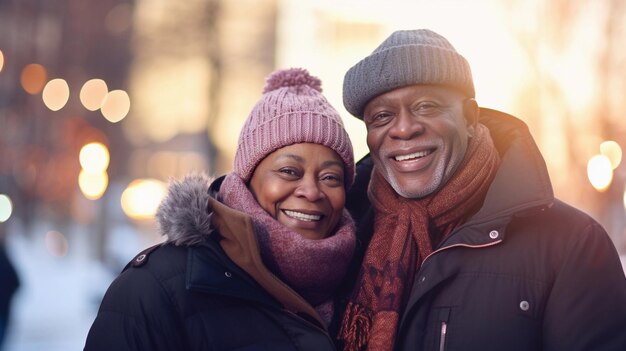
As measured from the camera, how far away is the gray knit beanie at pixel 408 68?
3.96m

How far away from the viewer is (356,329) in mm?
3838

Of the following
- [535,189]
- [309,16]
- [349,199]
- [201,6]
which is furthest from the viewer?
[309,16]

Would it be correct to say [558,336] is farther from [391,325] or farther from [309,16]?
[309,16]

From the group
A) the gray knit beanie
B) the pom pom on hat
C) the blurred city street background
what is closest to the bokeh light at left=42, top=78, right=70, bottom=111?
the blurred city street background

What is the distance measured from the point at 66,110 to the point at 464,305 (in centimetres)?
3068

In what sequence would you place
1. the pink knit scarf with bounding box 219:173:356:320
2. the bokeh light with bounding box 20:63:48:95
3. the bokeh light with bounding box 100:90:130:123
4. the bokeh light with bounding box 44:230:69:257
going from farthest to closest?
the bokeh light with bounding box 100:90:130:123, the bokeh light with bounding box 20:63:48:95, the bokeh light with bounding box 44:230:69:257, the pink knit scarf with bounding box 219:173:356:320

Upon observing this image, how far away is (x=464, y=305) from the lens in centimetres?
361

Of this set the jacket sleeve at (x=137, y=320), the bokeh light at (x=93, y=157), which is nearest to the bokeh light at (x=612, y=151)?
the bokeh light at (x=93, y=157)

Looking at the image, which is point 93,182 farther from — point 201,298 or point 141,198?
point 201,298

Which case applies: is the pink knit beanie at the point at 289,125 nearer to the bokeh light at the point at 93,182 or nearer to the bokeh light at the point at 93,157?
the bokeh light at the point at 93,157

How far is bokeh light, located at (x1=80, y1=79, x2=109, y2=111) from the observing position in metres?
30.1

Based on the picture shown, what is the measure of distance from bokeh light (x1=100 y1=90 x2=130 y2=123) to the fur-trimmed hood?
28.0m

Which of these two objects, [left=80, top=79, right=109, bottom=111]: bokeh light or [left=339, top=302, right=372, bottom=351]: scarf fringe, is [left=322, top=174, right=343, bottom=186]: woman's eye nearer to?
[left=339, top=302, right=372, bottom=351]: scarf fringe

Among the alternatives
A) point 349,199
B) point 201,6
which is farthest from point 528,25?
point 349,199
